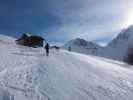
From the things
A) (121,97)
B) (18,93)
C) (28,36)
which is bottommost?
(121,97)

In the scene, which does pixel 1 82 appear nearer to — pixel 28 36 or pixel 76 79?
pixel 76 79

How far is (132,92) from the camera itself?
16469mm

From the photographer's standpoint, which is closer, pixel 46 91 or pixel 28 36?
pixel 46 91

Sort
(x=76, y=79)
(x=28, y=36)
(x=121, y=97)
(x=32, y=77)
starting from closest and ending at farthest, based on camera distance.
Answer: (x=121, y=97) → (x=32, y=77) → (x=76, y=79) → (x=28, y=36)

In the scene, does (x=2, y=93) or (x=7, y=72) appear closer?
(x=2, y=93)

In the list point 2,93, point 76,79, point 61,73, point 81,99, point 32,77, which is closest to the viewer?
point 2,93

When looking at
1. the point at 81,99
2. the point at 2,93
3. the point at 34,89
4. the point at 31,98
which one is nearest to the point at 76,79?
the point at 81,99

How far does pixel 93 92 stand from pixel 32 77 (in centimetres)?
584

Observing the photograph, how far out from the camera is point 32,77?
16.1 meters

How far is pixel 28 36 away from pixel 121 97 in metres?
45.2

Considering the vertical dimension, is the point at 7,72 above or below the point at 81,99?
above

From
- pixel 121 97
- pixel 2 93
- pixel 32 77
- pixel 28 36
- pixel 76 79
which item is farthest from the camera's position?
pixel 28 36

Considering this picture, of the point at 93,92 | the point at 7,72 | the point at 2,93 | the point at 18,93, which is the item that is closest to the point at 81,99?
the point at 93,92

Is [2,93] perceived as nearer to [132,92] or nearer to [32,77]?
[32,77]
